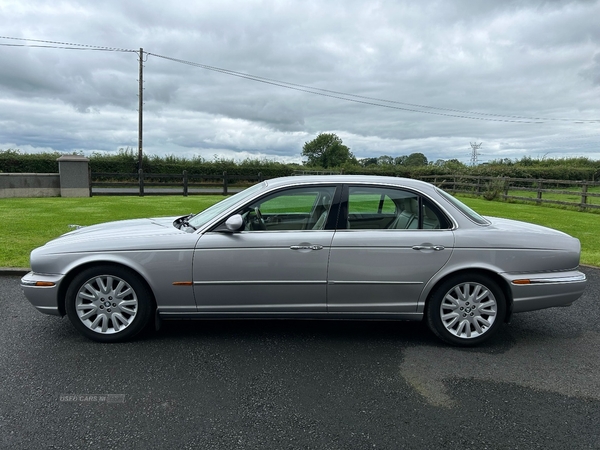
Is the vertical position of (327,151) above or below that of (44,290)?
above

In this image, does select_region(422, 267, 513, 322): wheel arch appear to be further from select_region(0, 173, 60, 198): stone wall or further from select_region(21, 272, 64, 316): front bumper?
select_region(0, 173, 60, 198): stone wall

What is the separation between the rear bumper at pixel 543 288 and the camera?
3.70 meters

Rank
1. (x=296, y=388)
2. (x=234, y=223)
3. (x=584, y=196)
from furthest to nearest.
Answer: (x=584, y=196) < (x=234, y=223) < (x=296, y=388)

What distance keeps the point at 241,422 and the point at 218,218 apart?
1736 mm

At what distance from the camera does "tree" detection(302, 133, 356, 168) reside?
79.6 m

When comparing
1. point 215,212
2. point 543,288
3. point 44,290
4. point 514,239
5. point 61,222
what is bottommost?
point 61,222

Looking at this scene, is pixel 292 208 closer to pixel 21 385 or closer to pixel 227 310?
pixel 227 310

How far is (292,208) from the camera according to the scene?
164 inches

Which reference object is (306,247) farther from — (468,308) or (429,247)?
(468,308)

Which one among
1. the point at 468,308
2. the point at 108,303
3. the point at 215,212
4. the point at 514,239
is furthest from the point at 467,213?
the point at 108,303

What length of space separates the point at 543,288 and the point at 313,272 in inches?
81.2

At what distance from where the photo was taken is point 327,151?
262 ft

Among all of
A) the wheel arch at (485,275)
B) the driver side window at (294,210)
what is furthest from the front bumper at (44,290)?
the wheel arch at (485,275)

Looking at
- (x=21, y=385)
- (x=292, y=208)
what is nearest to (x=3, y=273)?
(x=21, y=385)
